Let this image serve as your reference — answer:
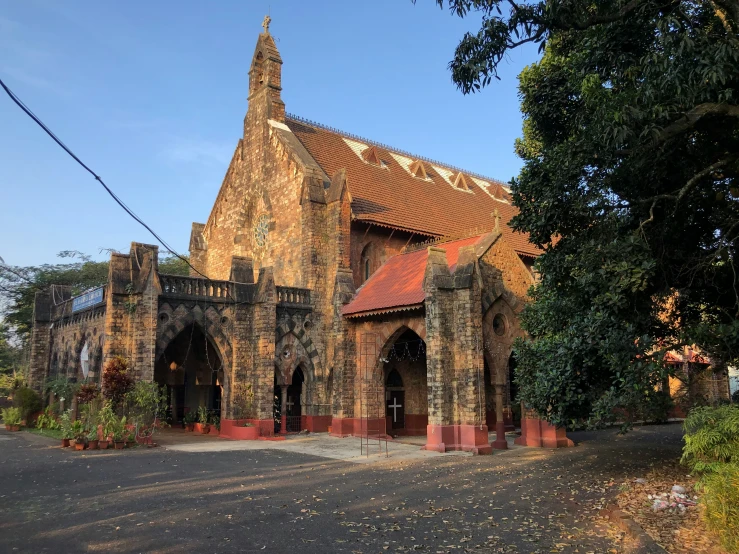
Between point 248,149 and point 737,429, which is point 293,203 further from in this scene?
point 737,429

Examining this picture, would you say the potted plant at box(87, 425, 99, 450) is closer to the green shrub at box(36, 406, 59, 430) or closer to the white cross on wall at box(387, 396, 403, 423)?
the green shrub at box(36, 406, 59, 430)

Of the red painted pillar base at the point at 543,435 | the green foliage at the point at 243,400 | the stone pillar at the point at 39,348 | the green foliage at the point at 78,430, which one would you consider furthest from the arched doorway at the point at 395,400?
the stone pillar at the point at 39,348

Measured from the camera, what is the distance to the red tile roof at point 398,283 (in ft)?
65.9

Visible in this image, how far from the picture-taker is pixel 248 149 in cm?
2806

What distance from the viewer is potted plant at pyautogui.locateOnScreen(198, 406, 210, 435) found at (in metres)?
23.4

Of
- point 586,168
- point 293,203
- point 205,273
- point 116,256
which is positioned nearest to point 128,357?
point 116,256

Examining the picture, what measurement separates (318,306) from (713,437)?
53.8 feet

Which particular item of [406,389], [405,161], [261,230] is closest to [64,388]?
[261,230]

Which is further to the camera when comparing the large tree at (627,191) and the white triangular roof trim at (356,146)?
the white triangular roof trim at (356,146)

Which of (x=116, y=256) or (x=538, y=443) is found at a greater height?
(x=116, y=256)

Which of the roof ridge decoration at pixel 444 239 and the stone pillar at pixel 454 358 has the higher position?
the roof ridge decoration at pixel 444 239

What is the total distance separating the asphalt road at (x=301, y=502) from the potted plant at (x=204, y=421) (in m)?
6.87

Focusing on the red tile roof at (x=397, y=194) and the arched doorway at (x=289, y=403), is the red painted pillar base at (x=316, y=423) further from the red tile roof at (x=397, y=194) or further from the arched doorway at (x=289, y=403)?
the red tile roof at (x=397, y=194)

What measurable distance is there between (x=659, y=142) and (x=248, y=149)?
21476 millimetres
